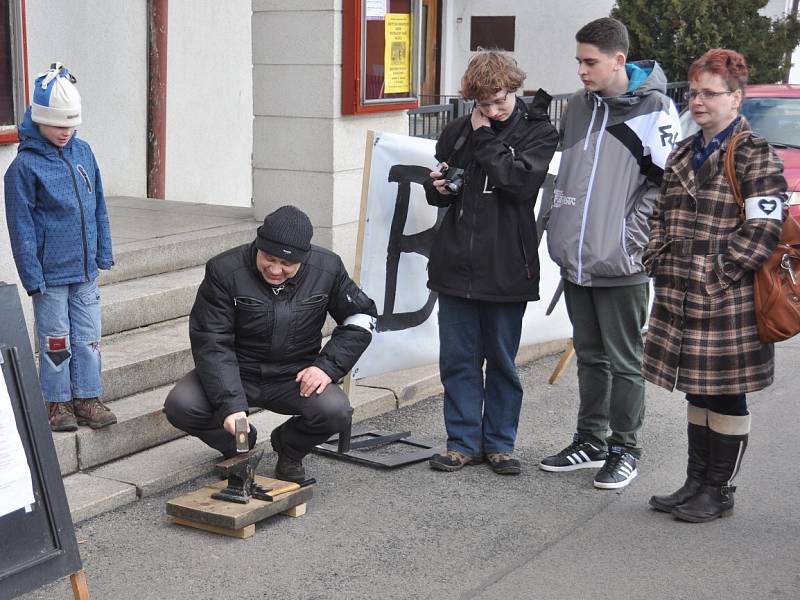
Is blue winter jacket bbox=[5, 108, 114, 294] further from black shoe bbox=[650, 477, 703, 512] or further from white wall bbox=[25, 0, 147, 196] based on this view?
white wall bbox=[25, 0, 147, 196]

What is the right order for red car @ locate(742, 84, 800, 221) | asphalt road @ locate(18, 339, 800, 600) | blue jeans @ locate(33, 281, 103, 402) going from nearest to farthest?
asphalt road @ locate(18, 339, 800, 600) → blue jeans @ locate(33, 281, 103, 402) → red car @ locate(742, 84, 800, 221)

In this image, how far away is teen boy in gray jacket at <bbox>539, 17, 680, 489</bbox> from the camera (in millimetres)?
5094

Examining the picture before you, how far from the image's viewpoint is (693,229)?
4.66 m

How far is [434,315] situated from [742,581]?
91.1 inches

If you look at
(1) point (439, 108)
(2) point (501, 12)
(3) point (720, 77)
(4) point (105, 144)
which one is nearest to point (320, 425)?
(3) point (720, 77)

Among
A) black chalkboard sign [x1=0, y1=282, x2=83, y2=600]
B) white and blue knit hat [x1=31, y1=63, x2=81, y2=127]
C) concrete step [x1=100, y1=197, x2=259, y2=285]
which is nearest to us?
black chalkboard sign [x1=0, y1=282, x2=83, y2=600]

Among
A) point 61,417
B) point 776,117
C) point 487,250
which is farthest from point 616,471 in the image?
point 776,117

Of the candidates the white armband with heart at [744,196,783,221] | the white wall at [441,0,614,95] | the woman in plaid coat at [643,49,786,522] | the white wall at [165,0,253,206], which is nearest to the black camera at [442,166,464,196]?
the woman in plaid coat at [643,49,786,522]

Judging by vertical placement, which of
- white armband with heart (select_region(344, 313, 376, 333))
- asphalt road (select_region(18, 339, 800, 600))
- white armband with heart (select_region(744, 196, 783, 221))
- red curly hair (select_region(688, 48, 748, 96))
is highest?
red curly hair (select_region(688, 48, 748, 96))

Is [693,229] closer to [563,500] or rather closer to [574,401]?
[563,500]

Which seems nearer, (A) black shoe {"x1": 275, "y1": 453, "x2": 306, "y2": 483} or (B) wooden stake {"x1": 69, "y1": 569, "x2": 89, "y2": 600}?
(B) wooden stake {"x1": 69, "y1": 569, "x2": 89, "y2": 600}

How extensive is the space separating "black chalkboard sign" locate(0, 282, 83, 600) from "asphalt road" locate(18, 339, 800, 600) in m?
0.42

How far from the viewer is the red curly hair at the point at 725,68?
15.0 feet

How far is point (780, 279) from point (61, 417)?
3.11 meters
